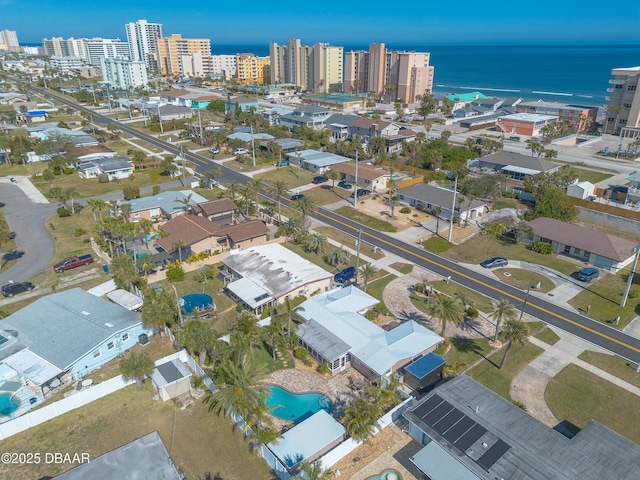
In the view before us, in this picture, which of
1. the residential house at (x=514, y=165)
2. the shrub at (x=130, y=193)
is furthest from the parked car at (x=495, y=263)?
the shrub at (x=130, y=193)

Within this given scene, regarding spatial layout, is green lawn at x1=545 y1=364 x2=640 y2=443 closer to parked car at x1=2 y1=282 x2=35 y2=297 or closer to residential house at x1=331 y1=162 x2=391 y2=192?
residential house at x1=331 y1=162 x2=391 y2=192

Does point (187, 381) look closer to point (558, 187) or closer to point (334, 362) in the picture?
point (334, 362)

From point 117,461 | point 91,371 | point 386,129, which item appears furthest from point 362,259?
point 386,129

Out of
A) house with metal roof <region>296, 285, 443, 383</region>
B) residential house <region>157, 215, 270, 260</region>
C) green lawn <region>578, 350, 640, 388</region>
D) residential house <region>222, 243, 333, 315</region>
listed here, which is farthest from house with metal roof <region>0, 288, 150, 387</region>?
green lawn <region>578, 350, 640, 388</region>

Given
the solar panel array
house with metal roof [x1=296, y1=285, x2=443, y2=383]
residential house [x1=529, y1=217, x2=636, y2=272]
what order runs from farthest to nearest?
1. residential house [x1=529, y1=217, x2=636, y2=272]
2. house with metal roof [x1=296, y1=285, x2=443, y2=383]
3. the solar panel array

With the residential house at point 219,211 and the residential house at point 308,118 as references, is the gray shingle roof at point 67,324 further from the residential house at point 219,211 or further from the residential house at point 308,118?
the residential house at point 308,118

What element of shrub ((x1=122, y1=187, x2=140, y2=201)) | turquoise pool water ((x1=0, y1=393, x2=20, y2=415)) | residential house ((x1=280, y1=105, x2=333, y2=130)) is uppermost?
residential house ((x1=280, y1=105, x2=333, y2=130))
